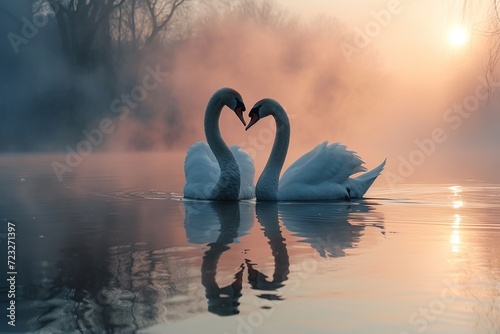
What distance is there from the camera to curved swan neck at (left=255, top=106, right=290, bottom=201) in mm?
11797

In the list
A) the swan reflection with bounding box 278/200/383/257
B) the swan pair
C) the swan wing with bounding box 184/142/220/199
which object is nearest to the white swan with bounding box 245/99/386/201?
the swan pair

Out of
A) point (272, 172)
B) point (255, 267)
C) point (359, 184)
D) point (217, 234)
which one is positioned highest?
point (272, 172)

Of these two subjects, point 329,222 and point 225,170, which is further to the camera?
point 225,170

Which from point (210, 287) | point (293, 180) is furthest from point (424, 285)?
point (293, 180)

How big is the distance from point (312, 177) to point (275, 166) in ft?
2.07

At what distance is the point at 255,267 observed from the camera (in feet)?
20.3

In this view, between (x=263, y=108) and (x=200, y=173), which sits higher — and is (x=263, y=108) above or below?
above

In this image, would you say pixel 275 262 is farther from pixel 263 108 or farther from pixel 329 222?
pixel 263 108

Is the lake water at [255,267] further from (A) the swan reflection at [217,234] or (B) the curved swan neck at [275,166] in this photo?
(B) the curved swan neck at [275,166]

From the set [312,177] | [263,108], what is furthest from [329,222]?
[263,108]

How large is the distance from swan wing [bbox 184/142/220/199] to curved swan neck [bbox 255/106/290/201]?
0.79m

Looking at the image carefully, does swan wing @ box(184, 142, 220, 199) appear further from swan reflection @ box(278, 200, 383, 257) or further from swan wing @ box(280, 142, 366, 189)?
swan reflection @ box(278, 200, 383, 257)

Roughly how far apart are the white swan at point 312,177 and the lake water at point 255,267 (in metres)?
0.36

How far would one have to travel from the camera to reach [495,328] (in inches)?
176
